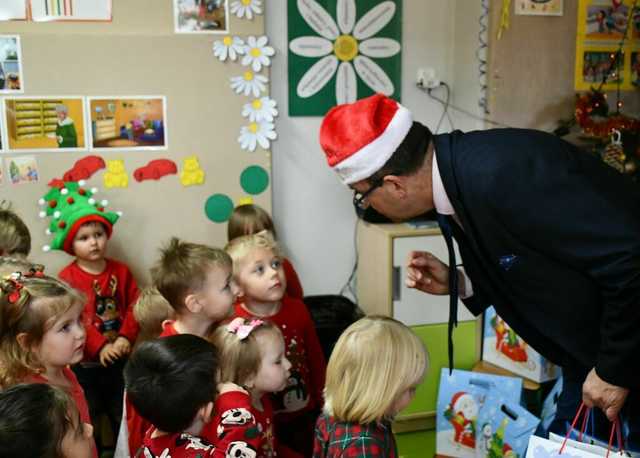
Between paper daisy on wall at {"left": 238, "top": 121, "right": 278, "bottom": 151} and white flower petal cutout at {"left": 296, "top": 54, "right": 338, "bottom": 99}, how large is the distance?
0.27m

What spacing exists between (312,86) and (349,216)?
71 centimetres

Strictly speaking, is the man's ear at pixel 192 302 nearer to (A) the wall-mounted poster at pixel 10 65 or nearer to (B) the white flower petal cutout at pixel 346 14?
(A) the wall-mounted poster at pixel 10 65

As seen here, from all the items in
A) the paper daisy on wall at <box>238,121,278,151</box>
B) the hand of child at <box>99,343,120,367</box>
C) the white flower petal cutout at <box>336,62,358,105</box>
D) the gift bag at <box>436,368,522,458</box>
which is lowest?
the gift bag at <box>436,368,522,458</box>

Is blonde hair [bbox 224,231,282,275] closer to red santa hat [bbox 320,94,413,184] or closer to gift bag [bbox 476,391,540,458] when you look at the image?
red santa hat [bbox 320,94,413,184]

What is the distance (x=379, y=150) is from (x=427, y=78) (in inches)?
77.3

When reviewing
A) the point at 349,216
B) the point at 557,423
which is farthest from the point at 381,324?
the point at 349,216

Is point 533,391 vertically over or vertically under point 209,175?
under

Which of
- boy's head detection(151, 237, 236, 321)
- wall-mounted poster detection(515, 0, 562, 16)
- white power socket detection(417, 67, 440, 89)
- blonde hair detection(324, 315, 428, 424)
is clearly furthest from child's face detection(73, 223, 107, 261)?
wall-mounted poster detection(515, 0, 562, 16)

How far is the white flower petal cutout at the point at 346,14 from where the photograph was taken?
318 centimetres

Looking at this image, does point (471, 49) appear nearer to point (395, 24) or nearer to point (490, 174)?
point (395, 24)

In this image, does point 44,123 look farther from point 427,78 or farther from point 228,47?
point 427,78

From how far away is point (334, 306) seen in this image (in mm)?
3268

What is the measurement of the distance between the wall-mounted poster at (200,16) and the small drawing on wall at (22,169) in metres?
0.90

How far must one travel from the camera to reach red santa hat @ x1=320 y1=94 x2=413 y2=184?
151 centimetres
